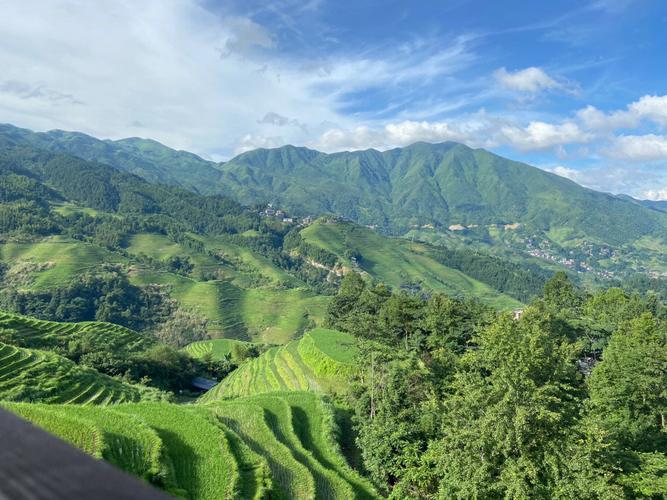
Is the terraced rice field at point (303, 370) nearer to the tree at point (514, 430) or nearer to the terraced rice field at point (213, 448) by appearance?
the terraced rice field at point (213, 448)

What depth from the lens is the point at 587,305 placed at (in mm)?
79812

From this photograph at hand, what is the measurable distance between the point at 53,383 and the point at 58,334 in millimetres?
30764

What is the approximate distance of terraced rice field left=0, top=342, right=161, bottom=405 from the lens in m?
30.5

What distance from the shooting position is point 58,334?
5912cm

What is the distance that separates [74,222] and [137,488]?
22320 centimetres

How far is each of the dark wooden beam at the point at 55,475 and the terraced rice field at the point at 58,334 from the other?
55.9m

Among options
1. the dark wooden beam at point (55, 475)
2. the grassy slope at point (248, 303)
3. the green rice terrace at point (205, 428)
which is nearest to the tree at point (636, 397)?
the green rice terrace at point (205, 428)

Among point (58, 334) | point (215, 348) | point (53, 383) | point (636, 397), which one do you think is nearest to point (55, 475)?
point (636, 397)

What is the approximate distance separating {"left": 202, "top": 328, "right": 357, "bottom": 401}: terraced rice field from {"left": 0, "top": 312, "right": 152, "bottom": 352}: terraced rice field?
20657 millimetres

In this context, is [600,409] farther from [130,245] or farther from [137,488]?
[130,245]

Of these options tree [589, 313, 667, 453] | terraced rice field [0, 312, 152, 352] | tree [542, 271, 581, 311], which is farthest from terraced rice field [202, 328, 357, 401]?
tree [542, 271, 581, 311]

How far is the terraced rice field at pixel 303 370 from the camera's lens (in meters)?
45.4

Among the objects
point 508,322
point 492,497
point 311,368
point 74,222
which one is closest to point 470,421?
point 492,497

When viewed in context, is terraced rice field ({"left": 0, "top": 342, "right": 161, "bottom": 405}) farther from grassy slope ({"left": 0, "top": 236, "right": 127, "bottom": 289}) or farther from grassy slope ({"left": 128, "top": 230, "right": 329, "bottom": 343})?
grassy slope ({"left": 0, "top": 236, "right": 127, "bottom": 289})
